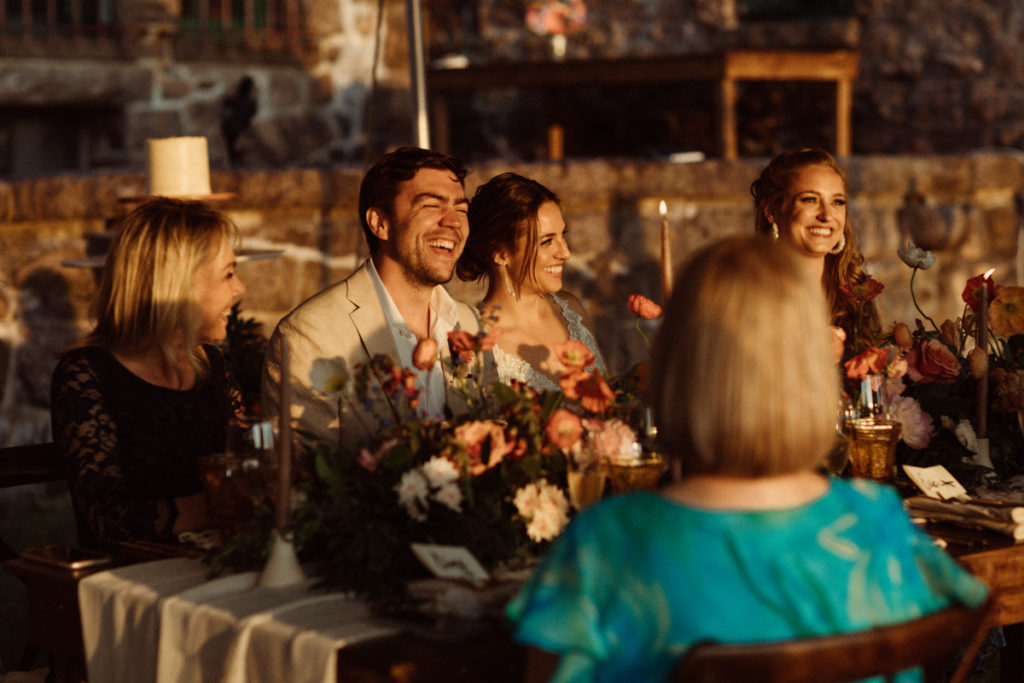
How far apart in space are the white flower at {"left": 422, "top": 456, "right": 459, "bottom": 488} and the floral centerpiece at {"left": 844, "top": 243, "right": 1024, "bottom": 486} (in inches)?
37.4

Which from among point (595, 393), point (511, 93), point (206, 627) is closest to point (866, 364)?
point (595, 393)

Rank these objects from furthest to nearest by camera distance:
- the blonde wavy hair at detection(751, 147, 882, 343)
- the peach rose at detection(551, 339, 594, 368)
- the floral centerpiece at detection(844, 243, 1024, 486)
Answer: the blonde wavy hair at detection(751, 147, 882, 343) < the floral centerpiece at detection(844, 243, 1024, 486) < the peach rose at detection(551, 339, 594, 368)

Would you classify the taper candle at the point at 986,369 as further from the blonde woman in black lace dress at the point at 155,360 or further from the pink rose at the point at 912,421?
the blonde woman in black lace dress at the point at 155,360

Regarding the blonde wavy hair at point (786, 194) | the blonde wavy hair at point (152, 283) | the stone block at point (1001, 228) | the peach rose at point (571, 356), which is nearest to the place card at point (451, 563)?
the peach rose at point (571, 356)

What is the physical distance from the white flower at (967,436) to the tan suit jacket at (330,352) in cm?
104

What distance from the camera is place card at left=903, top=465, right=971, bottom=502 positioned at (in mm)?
2537

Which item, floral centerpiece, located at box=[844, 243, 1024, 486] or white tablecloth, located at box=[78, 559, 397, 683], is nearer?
white tablecloth, located at box=[78, 559, 397, 683]

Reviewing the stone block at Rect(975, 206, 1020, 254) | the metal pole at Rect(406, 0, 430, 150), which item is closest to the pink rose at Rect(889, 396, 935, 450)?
the metal pole at Rect(406, 0, 430, 150)

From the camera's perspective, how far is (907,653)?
1.54 m

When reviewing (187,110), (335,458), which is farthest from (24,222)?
(335,458)

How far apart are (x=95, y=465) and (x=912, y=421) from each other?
5.39ft

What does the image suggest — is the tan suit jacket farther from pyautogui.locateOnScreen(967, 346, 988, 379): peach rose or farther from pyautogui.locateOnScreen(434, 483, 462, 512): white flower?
pyautogui.locateOnScreen(967, 346, 988, 379): peach rose

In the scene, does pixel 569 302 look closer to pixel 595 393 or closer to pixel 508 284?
pixel 508 284

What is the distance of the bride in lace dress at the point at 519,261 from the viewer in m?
3.49
